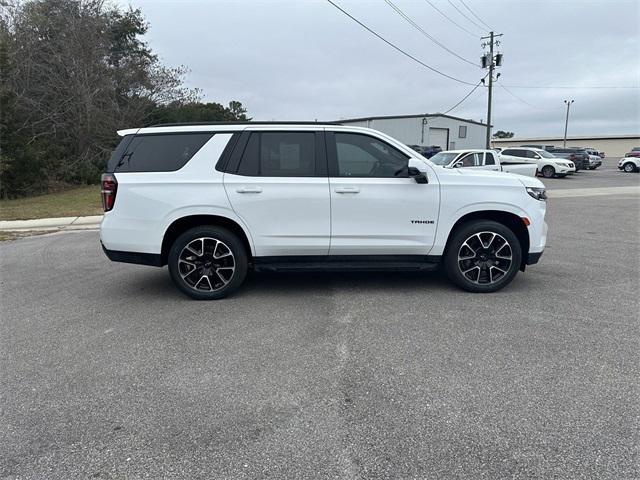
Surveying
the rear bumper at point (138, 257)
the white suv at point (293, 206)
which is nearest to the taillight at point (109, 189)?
the white suv at point (293, 206)

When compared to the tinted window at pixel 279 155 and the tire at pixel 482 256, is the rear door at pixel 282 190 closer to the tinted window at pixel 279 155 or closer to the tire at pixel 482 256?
the tinted window at pixel 279 155

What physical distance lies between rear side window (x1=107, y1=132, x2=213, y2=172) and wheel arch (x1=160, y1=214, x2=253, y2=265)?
598mm

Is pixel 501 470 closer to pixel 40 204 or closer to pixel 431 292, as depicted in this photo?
pixel 431 292

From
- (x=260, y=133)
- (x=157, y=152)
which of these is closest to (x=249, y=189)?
(x=260, y=133)

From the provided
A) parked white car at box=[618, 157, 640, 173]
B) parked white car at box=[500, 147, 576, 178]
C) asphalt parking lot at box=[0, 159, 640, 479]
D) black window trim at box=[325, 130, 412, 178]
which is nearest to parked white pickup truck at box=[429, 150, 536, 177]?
parked white car at box=[500, 147, 576, 178]

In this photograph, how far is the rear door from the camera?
5.13 meters

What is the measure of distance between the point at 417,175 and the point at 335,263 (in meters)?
1.35

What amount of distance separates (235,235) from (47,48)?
20.6 meters

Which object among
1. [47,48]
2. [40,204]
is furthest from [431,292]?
[47,48]

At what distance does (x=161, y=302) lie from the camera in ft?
17.4

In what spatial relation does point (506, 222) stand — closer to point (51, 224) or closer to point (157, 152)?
point (157, 152)

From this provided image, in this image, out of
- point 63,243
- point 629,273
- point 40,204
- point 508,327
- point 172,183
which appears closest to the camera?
point 508,327

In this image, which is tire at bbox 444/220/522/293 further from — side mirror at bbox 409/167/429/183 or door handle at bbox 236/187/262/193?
door handle at bbox 236/187/262/193

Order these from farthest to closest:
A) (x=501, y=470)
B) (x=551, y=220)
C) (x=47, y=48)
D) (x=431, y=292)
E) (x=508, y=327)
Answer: (x=47, y=48) → (x=551, y=220) → (x=431, y=292) → (x=508, y=327) → (x=501, y=470)
